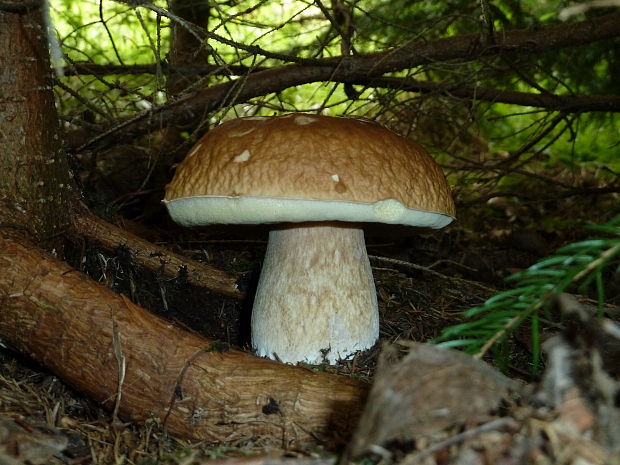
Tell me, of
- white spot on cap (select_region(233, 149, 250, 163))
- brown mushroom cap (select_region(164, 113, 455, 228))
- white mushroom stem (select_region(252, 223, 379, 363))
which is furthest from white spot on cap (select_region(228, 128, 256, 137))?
white mushroom stem (select_region(252, 223, 379, 363))

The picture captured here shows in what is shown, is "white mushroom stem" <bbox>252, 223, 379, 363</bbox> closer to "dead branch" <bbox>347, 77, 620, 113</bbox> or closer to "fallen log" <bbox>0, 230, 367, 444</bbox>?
"fallen log" <bbox>0, 230, 367, 444</bbox>

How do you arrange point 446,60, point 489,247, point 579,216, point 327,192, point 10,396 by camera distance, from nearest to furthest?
point 10,396 < point 327,192 < point 446,60 < point 489,247 < point 579,216

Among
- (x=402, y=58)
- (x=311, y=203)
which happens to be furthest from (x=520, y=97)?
(x=311, y=203)

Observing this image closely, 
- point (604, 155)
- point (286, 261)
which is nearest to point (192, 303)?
point (286, 261)

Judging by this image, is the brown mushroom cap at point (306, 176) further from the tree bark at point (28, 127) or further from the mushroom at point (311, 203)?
the tree bark at point (28, 127)

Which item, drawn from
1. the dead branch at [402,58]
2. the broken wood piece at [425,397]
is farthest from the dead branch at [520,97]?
the broken wood piece at [425,397]

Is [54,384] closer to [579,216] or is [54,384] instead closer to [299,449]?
[299,449]
